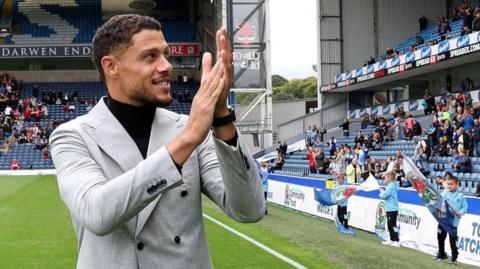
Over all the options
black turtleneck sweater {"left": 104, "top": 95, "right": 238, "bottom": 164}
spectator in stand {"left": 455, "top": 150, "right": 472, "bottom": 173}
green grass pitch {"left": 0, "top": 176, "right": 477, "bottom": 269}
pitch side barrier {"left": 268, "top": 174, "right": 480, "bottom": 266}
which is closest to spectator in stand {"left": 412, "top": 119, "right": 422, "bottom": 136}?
spectator in stand {"left": 455, "top": 150, "right": 472, "bottom": 173}

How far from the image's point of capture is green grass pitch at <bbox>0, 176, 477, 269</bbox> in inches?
455

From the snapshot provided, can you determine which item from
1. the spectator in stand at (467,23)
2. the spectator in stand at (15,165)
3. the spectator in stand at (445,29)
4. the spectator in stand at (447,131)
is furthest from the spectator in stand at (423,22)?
the spectator in stand at (15,165)

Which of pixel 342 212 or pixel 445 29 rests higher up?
pixel 445 29

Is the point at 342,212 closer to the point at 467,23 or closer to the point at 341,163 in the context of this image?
the point at 341,163

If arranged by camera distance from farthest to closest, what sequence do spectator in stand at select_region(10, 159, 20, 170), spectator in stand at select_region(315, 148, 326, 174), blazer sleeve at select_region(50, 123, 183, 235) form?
spectator in stand at select_region(10, 159, 20, 170) < spectator in stand at select_region(315, 148, 326, 174) < blazer sleeve at select_region(50, 123, 183, 235)

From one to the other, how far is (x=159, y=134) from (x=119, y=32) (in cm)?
37

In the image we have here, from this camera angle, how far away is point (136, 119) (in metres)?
2.39

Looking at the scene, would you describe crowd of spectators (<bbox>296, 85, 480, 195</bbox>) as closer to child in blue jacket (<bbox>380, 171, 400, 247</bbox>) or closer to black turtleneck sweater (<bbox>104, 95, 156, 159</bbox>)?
child in blue jacket (<bbox>380, 171, 400, 247</bbox>)

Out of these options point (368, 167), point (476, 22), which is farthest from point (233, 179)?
point (476, 22)

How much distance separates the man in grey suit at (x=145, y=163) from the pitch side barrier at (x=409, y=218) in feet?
33.5

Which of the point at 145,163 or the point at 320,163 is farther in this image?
A: the point at 320,163

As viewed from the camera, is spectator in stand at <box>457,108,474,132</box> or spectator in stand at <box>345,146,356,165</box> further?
spectator in stand at <box>345,146,356,165</box>

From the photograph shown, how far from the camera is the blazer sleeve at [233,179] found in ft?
7.15

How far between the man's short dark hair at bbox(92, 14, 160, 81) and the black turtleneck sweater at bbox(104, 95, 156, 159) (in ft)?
0.61
